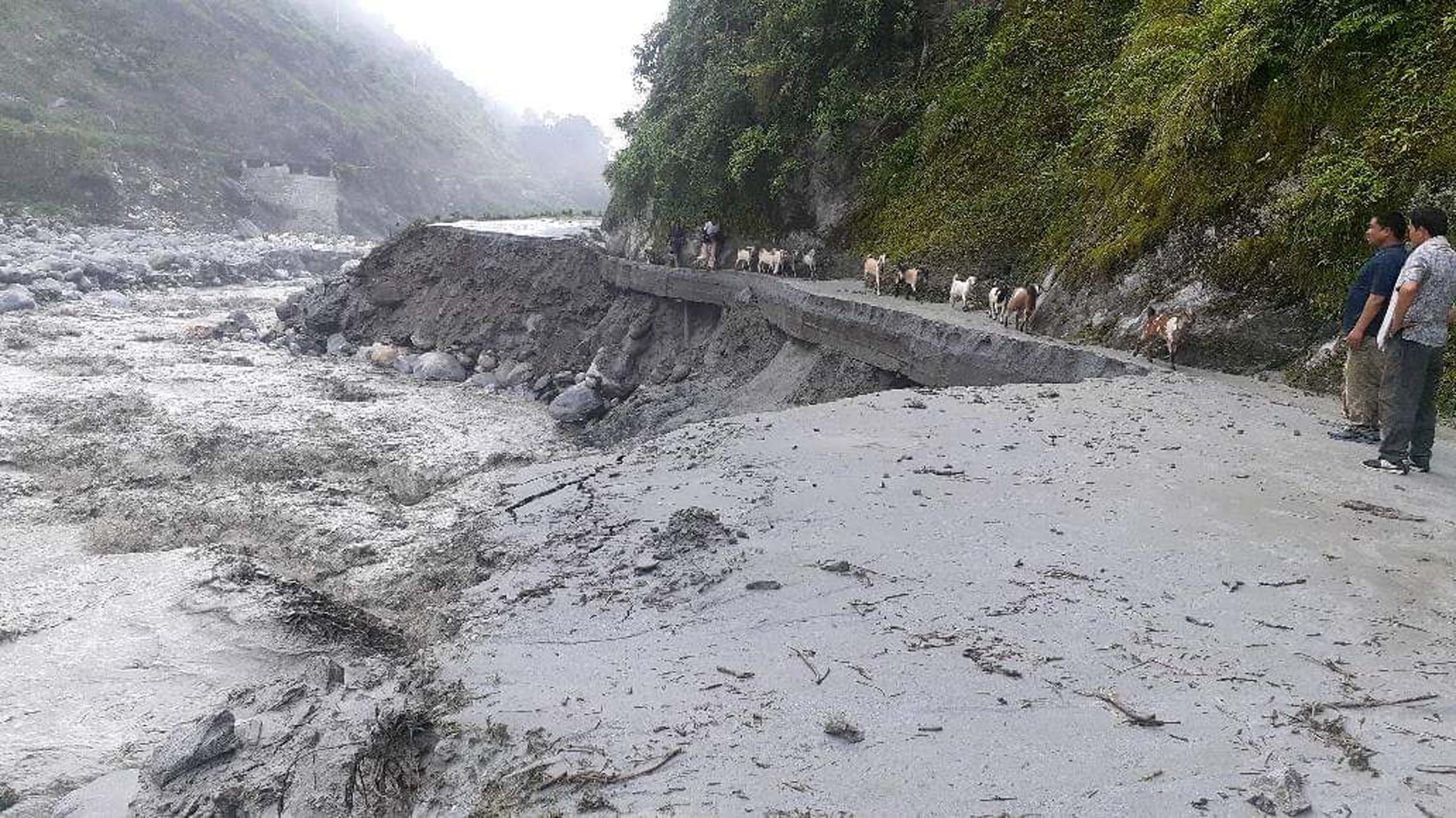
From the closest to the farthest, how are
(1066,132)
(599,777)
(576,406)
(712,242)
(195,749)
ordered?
(599,777)
(195,749)
(1066,132)
(576,406)
(712,242)

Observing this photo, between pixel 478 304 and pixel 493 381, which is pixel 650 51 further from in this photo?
pixel 493 381

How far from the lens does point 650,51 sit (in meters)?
22.3

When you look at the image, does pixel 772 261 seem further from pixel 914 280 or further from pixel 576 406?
pixel 576 406

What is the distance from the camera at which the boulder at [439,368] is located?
17953 mm

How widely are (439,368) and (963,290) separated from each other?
38.9 ft

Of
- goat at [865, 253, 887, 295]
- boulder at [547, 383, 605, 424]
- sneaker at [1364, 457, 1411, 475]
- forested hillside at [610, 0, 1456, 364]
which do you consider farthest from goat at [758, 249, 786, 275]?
sneaker at [1364, 457, 1411, 475]

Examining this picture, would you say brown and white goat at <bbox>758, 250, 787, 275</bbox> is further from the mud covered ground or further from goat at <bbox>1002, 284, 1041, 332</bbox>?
the mud covered ground

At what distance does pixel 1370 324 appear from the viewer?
5.70 metres

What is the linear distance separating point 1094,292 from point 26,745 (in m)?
10.1

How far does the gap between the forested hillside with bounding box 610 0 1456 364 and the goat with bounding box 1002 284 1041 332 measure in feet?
1.09

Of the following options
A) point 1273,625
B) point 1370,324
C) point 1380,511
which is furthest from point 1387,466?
point 1273,625

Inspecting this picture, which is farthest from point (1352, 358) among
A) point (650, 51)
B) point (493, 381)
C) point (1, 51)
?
point (1, 51)

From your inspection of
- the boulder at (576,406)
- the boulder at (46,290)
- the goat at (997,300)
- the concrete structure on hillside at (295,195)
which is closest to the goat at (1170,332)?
the goat at (997,300)

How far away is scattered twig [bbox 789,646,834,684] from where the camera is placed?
3.04 metres
